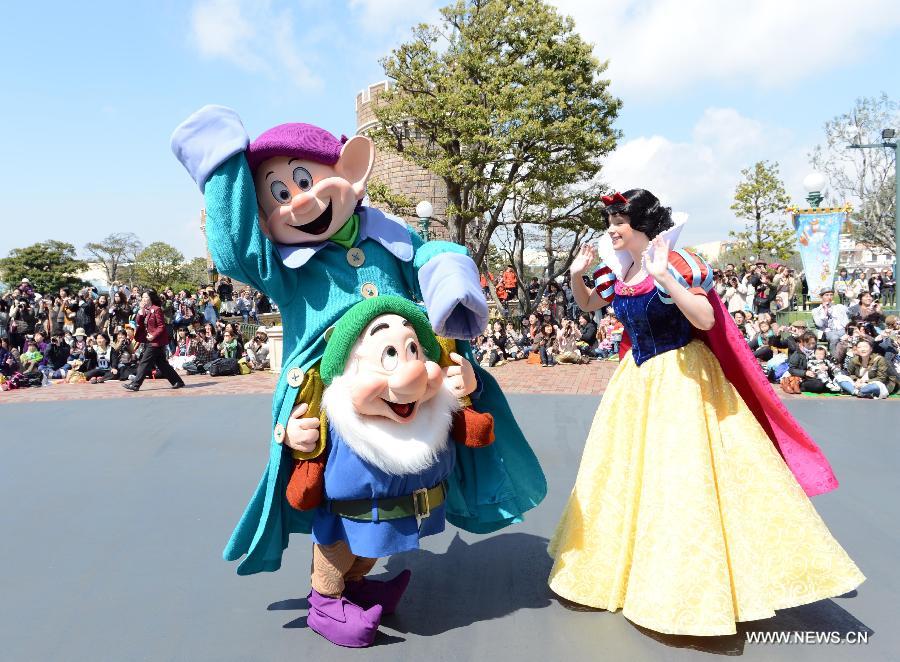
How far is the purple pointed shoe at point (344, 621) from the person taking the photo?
215 cm

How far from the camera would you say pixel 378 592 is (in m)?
2.37

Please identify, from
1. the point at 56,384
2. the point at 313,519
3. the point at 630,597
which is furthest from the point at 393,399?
the point at 56,384

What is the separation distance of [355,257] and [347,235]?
84 mm

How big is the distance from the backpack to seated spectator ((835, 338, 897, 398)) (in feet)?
28.6

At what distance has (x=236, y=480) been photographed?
4.10 meters

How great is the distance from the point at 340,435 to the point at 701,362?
4.24ft

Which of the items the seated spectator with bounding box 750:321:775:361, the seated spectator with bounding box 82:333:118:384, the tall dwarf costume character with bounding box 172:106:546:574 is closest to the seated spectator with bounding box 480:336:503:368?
the seated spectator with bounding box 750:321:775:361

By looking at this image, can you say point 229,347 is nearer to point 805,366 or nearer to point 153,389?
point 153,389

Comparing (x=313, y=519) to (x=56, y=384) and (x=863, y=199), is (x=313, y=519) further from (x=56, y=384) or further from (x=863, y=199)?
(x=863, y=199)

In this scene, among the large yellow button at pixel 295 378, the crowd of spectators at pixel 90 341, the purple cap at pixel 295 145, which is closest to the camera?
the large yellow button at pixel 295 378

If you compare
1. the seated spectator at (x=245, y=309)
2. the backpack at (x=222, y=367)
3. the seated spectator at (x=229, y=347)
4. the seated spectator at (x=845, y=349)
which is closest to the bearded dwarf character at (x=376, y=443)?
the seated spectator at (x=845, y=349)

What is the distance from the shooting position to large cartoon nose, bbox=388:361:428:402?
1953 mm

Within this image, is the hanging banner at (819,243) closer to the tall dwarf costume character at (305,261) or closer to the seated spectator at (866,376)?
the seated spectator at (866,376)

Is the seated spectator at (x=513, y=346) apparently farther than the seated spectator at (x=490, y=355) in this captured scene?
Yes
